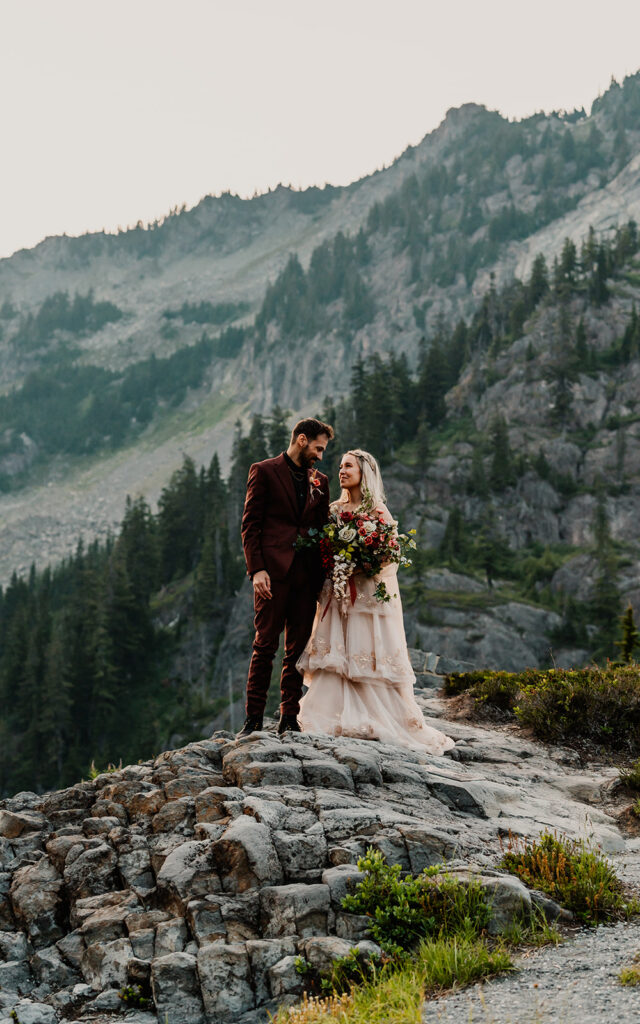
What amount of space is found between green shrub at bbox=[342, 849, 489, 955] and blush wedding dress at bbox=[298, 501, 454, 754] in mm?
4434

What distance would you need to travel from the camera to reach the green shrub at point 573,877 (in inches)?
277

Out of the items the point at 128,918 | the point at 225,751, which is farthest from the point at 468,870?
the point at 225,751

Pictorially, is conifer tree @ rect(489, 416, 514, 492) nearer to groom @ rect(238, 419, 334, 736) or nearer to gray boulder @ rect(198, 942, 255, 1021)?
groom @ rect(238, 419, 334, 736)

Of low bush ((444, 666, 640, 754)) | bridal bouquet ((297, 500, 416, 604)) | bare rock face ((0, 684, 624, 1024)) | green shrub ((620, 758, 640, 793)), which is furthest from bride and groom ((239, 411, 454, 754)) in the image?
low bush ((444, 666, 640, 754))

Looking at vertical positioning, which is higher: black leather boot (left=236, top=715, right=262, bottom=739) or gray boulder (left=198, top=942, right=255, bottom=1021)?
black leather boot (left=236, top=715, right=262, bottom=739)

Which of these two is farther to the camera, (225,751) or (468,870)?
(225,751)

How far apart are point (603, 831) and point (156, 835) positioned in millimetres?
4832

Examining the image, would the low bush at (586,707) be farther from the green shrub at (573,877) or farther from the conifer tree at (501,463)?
the conifer tree at (501,463)

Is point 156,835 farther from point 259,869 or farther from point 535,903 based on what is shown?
point 535,903

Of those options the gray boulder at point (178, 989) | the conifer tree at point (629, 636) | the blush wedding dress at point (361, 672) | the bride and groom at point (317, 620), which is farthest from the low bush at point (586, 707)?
the conifer tree at point (629, 636)

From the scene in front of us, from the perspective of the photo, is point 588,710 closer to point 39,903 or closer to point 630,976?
point 630,976

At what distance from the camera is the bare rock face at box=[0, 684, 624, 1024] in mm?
6520

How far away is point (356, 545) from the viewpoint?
37.6ft

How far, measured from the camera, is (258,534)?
10.8 metres
